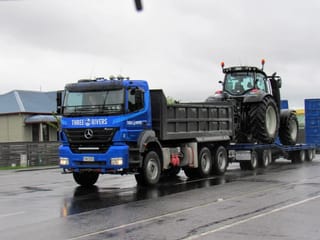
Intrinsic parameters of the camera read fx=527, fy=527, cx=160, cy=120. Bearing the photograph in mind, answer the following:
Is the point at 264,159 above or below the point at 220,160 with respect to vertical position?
below

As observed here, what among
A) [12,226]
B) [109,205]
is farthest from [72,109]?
[12,226]

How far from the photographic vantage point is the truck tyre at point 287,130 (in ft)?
77.9

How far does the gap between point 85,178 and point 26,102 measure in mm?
26666

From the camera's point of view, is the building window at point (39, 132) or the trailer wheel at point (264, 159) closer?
the trailer wheel at point (264, 159)

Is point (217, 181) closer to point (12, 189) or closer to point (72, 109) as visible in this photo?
point (72, 109)

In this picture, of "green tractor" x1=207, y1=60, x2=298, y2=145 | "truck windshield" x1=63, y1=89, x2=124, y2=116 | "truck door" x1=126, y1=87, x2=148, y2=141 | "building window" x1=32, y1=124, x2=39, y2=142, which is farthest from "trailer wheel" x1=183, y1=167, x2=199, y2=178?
"building window" x1=32, y1=124, x2=39, y2=142

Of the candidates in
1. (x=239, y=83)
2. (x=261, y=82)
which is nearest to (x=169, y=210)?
(x=239, y=83)

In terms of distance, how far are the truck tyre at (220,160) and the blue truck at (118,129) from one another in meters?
2.21

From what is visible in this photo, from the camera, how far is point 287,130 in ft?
77.8

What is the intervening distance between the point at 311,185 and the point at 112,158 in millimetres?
5333

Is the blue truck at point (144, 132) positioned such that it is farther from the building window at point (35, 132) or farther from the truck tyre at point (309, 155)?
the building window at point (35, 132)

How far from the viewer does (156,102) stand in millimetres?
15312

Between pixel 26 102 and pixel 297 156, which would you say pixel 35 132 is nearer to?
pixel 26 102

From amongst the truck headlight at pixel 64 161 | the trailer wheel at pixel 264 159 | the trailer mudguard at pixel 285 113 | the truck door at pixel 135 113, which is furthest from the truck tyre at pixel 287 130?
the truck headlight at pixel 64 161
